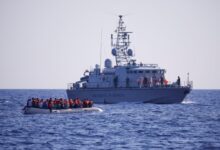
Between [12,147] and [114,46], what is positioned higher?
[114,46]

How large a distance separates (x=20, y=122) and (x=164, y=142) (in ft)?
65.3

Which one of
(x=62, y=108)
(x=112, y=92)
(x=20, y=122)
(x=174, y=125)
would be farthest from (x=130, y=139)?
(x=112, y=92)

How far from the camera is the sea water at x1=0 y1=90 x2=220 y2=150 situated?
43.9 meters

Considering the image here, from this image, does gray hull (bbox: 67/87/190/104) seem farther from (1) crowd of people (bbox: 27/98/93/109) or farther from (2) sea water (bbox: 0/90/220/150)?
(1) crowd of people (bbox: 27/98/93/109)

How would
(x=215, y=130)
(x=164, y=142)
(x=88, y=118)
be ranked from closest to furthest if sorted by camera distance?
1. (x=164, y=142)
2. (x=215, y=130)
3. (x=88, y=118)

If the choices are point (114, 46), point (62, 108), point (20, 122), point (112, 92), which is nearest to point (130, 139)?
point (20, 122)

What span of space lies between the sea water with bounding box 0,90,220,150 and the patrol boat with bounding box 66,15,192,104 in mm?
8574

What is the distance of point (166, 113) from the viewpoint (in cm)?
7238

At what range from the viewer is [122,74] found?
291 ft

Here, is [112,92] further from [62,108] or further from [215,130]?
[215,130]

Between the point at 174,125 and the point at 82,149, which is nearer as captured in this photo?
the point at 82,149

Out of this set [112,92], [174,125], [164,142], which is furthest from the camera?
[112,92]

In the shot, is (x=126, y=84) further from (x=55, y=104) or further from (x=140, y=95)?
(x=55, y=104)

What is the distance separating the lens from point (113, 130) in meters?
53.1
